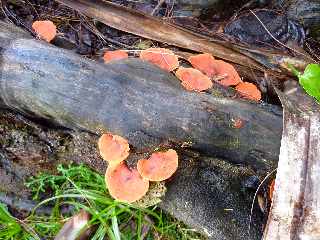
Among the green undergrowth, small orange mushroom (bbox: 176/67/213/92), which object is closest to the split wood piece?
small orange mushroom (bbox: 176/67/213/92)

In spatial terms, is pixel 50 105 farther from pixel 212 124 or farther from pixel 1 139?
pixel 212 124

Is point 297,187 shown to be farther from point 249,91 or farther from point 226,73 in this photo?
point 226,73

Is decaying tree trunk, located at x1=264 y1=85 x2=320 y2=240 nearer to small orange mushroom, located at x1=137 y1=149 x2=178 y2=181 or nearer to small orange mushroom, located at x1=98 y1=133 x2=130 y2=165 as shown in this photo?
small orange mushroom, located at x1=137 y1=149 x2=178 y2=181

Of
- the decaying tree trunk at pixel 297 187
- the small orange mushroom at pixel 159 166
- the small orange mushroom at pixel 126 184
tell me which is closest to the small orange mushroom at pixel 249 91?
the decaying tree trunk at pixel 297 187

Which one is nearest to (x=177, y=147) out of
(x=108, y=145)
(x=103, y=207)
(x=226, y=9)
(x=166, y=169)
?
(x=166, y=169)

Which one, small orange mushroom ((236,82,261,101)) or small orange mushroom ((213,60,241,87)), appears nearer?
small orange mushroom ((236,82,261,101))

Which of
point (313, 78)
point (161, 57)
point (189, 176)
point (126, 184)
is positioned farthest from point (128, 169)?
point (313, 78)
